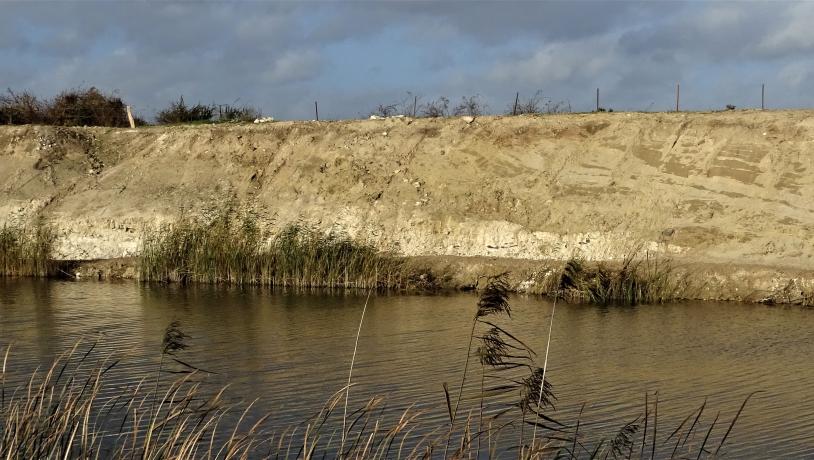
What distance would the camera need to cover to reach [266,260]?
75.5 ft

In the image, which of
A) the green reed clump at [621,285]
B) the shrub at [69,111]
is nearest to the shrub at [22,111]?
the shrub at [69,111]

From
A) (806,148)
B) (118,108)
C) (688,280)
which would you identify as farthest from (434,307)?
(118,108)

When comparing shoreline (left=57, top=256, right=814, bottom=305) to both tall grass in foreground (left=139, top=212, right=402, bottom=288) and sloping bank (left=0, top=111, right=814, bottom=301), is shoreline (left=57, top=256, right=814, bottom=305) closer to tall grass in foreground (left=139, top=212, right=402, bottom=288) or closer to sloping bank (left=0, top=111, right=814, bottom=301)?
sloping bank (left=0, top=111, right=814, bottom=301)

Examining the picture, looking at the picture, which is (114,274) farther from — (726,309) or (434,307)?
(726,309)

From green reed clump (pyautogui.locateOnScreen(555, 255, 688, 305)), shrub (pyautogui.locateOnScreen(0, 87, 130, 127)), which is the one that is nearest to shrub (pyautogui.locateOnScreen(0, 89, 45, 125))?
shrub (pyautogui.locateOnScreen(0, 87, 130, 127))

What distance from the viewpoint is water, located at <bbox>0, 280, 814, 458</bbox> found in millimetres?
11258

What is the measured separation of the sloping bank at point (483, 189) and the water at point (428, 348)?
9.30 ft

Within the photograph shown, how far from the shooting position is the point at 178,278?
923 inches

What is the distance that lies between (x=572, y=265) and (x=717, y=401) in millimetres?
9362

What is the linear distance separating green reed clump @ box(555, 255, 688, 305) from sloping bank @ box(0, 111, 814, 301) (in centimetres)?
60

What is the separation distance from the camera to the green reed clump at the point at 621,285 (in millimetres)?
20641

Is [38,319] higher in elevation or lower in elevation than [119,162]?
lower

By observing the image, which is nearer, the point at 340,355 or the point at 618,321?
the point at 340,355

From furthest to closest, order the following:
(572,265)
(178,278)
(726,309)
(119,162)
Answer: (119,162)
(178,278)
(572,265)
(726,309)
